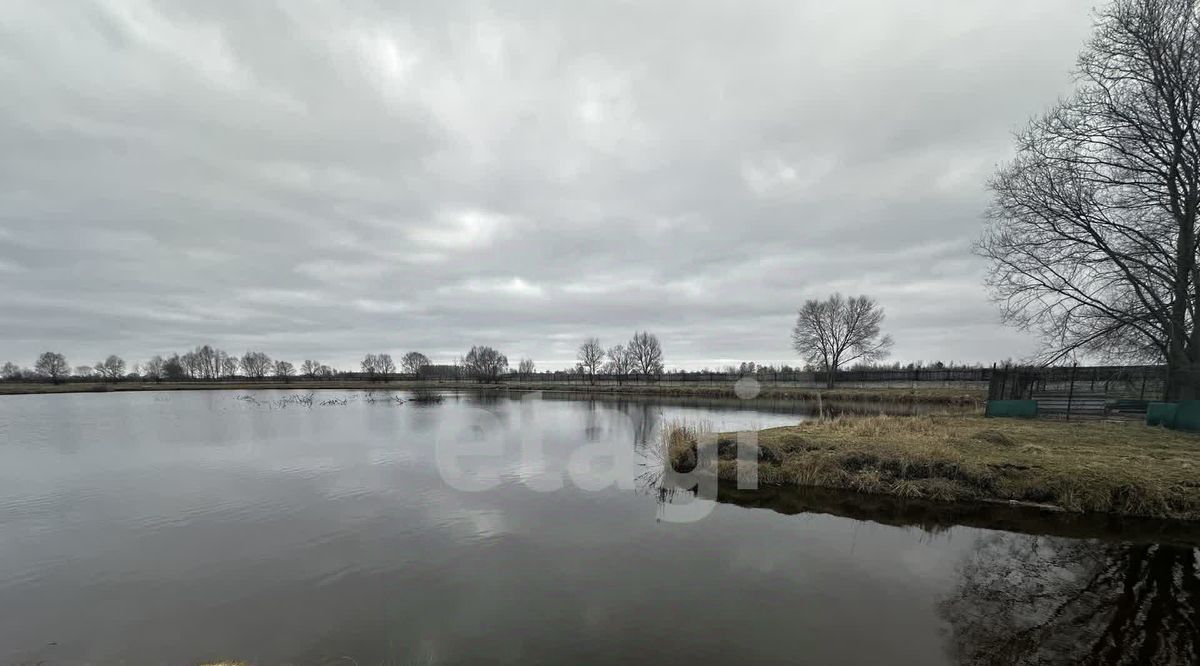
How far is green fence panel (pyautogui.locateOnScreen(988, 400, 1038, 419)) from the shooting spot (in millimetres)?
21469

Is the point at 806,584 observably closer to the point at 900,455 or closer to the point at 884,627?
the point at 884,627

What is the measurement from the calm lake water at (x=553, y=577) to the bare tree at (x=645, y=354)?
289 ft

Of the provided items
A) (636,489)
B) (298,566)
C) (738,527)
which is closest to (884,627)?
→ (738,527)

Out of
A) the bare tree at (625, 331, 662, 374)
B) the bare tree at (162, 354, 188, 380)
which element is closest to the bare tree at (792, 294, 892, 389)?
the bare tree at (625, 331, 662, 374)

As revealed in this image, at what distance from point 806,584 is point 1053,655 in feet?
9.54

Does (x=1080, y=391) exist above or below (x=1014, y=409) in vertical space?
above

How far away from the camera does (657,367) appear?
101875 mm

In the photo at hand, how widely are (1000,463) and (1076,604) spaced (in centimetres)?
658

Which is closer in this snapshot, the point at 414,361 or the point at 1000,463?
the point at 1000,463

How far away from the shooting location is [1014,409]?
22078 mm

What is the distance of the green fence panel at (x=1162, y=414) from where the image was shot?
54.5 feet

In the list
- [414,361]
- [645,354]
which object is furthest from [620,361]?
[414,361]

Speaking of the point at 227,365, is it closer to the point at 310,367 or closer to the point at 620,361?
the point at 310,367

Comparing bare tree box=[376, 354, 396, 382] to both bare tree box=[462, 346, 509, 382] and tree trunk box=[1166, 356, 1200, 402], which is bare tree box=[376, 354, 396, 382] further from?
tree trunk box=[1166, 356, 1200, 402]
